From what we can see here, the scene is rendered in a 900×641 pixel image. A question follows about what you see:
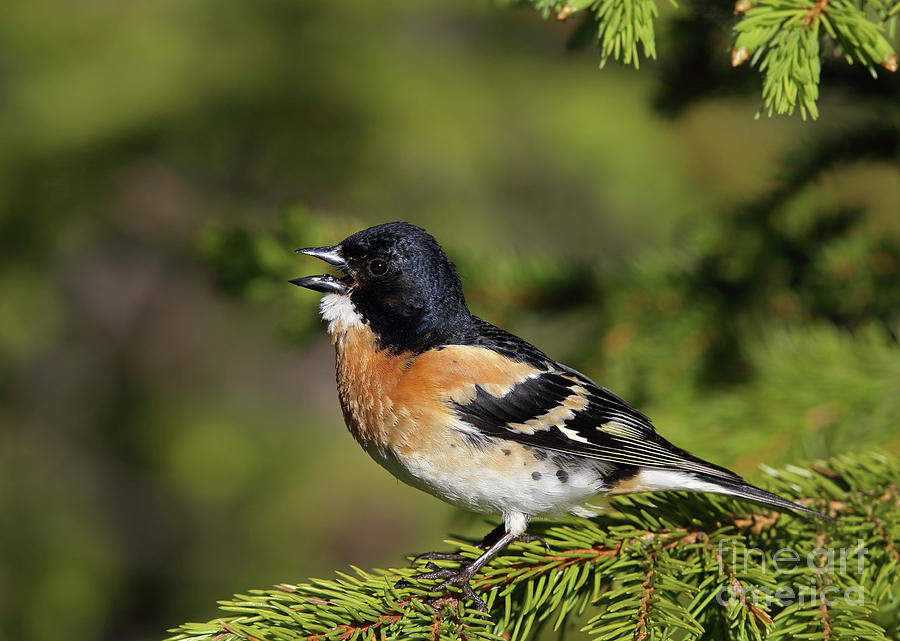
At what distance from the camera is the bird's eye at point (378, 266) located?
106 inches

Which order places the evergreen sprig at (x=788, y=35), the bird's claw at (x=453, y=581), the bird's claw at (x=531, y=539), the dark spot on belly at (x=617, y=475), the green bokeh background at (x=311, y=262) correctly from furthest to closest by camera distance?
the green bokeh background at (x=311, y=262), the dark spot on belly at (x=617, y=475), the bird's claw at (x=531, y=539), the bird's claw at (x=453, y=581), the evergreen sprig at (x=788, y=35)

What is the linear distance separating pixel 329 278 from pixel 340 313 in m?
0.13

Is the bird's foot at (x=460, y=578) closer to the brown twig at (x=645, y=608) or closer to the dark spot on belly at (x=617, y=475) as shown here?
the brown twig at (x=645, y=608)

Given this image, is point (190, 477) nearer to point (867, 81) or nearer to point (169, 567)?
point (169, 567)

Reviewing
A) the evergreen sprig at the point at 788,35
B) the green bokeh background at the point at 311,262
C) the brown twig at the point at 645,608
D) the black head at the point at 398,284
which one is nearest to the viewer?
the evergreen sprig at the point at 788,35

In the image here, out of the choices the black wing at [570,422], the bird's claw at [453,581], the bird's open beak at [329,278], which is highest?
the bird's open beak at [329,278]

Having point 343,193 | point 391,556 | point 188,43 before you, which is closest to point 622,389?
point 343,193

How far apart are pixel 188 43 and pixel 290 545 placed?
3084 mm

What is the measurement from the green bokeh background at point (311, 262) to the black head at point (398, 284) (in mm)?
551

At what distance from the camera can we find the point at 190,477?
16.9ft

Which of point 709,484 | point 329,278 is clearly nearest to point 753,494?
point 709,484

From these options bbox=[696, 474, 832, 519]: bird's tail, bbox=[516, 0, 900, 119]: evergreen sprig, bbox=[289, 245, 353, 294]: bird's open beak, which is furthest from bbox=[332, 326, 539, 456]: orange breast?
bbox=[516, 0, 900, 119]: evergreen sprig

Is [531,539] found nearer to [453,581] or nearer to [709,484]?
[453,581]

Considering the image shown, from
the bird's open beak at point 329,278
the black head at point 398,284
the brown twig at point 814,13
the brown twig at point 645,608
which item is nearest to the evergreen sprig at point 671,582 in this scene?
the brown twig at point 645,608
